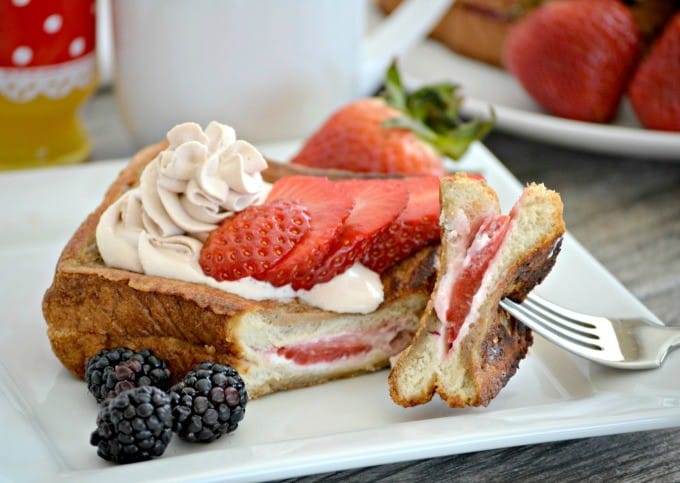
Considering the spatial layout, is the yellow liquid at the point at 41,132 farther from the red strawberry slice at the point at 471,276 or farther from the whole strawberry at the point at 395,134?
the red strawberry slice at the point at 471,276

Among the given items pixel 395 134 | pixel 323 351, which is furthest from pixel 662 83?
pixel 323 351

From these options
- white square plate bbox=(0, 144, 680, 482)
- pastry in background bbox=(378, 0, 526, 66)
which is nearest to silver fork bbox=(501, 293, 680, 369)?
white square plate bbox=(0, 144, 680, 482)

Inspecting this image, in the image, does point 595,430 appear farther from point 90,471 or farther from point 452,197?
point 90,471

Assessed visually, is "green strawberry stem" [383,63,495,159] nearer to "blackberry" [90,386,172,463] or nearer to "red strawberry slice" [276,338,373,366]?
"red strawberry slice" [276,338,373,366]

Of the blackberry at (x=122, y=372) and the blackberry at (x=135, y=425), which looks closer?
the blackberry at (x=135, y=425)

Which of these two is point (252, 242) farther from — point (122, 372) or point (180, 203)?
point (122, 372)

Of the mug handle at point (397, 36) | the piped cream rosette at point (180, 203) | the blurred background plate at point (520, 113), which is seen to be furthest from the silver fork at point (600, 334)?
the mug handle at point (397, 36)
